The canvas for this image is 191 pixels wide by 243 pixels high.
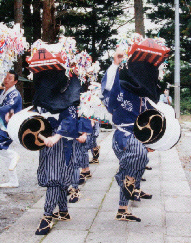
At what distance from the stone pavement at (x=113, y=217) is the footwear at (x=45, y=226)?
0.05 m

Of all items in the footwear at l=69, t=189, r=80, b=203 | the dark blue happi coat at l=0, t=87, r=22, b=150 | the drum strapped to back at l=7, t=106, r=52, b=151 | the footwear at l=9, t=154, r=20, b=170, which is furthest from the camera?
the footwear at l=9, t=154, r=20, b=170

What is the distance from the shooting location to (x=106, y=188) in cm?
546

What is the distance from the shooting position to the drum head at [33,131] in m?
3.39

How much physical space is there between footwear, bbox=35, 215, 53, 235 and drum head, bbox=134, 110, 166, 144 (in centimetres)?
123

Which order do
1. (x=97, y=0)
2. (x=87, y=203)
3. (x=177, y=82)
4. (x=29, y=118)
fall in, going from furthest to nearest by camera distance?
(x=97, y=0) < (x=177, y=82) < (x=87, y=203) < (x=29, y=118)

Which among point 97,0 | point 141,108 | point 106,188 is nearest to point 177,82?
point 97,0

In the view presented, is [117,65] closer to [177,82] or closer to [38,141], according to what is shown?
[38,141]

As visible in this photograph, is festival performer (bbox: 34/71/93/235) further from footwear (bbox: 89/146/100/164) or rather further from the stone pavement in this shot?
footwear (bbox: 89/146/100/164)

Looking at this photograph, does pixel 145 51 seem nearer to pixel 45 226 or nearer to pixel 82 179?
pixel 45 226

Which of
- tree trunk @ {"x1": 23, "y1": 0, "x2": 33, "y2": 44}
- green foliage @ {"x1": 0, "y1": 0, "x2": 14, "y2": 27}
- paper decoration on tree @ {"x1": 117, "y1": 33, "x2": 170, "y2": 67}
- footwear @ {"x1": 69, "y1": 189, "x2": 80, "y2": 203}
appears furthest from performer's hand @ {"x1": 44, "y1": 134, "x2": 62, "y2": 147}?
green foliage @ {"x1": 0, "y1": 0, "x2": 14, "y2": 27}

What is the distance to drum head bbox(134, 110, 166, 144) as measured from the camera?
340cm

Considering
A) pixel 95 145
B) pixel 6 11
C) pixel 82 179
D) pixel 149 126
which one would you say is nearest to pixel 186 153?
pixel 95 145

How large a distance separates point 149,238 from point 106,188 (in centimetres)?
207

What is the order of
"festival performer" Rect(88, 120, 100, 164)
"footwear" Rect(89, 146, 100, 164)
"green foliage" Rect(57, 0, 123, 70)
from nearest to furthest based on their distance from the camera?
"festival performer" Rect(88, 120, 100, 164)
"footwear" Rect(89, 146, 100, 164)
"green foliage" Rect(57, 0, 123, 70)
